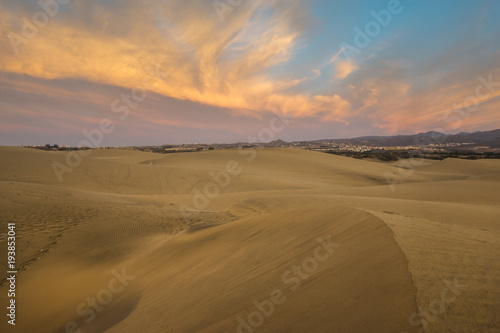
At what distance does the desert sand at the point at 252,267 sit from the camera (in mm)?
2309

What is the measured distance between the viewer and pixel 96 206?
1130cm

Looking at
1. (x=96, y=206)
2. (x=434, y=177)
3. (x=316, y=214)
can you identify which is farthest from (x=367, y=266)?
(x=434, y=177)

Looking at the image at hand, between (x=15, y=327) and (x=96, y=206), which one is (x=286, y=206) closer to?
(x=96, y=206)

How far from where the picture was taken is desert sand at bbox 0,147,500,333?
90.9 inches

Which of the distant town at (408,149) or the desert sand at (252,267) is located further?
the distant town at (408,149)

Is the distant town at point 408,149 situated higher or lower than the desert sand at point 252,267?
higher

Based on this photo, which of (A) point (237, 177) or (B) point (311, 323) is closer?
(B) point (311, 323)

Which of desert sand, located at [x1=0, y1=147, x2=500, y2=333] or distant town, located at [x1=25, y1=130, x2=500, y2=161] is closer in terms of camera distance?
desert sand, located at [x1=0, y1=147, x2=500, y2=333]

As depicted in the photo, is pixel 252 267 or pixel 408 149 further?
pixel 408 149

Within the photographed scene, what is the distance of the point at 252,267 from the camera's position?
427 centimetres

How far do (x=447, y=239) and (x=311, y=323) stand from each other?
270 cm

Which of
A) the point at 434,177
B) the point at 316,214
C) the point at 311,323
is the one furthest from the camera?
the point at 434,177

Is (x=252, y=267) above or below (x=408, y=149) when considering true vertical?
below

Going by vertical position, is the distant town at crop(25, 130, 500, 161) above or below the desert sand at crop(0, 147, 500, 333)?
above
